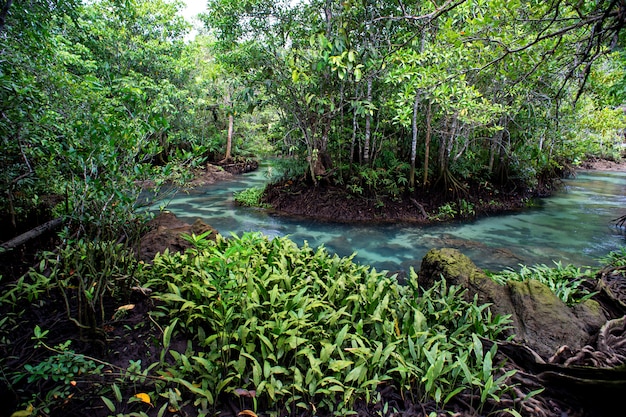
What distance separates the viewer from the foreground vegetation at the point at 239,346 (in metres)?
2.17

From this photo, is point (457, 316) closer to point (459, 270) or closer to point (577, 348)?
point (459, 270)

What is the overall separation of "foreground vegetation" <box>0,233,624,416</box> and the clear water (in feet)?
8.46

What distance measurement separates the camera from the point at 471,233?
8828 mm

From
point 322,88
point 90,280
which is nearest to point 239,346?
point 90,280

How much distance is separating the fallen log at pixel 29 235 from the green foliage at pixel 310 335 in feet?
4.94

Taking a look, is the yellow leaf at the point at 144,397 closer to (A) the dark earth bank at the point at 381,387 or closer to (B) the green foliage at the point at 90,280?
(A) the dark earth bank at the point at 381,387

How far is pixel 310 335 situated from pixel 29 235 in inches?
145

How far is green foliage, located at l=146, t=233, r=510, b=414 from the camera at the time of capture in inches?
91.9

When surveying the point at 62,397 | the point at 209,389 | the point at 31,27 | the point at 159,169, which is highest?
the point at 31,27

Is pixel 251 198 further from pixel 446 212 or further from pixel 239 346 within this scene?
pixel 239 346

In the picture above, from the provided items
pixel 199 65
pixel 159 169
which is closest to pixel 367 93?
pixel 159 169

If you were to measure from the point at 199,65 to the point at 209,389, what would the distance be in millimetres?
21119

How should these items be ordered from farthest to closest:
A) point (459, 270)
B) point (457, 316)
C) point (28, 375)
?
point (459, 270), point (457, 316), point (28, 375)

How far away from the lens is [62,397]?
1.99 meters
